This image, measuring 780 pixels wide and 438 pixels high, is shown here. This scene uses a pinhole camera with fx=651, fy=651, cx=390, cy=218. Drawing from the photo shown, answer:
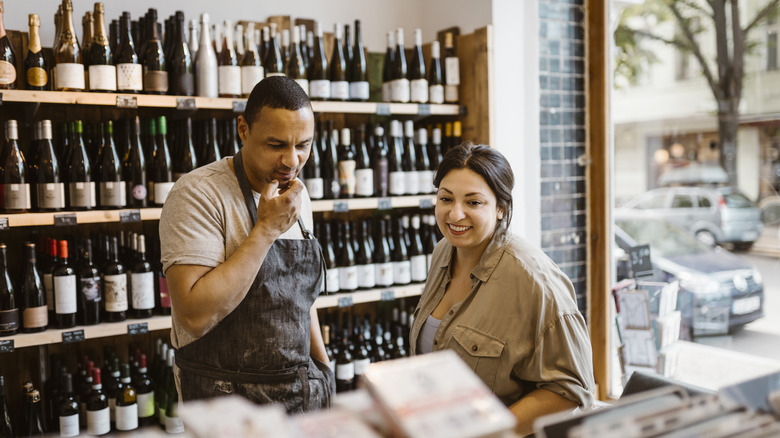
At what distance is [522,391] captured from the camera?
1.76m

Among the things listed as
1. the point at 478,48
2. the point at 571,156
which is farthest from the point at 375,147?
the point at 571,156

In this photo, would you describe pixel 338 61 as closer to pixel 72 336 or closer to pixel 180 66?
pixel 180 66

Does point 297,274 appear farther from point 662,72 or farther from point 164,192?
point 662,72

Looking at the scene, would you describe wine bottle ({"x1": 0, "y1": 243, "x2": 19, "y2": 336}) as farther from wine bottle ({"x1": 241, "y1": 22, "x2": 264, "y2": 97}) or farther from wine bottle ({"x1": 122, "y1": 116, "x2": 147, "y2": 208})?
wine bottle ({"x1": 241, "y1": 22, "x2": 264, "y2": 97})

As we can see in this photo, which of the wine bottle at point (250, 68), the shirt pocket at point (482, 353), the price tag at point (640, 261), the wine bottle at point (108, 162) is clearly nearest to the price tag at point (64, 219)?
the wine bottle at point (108, 162)

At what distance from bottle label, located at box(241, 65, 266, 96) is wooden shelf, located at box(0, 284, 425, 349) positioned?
1.11 m

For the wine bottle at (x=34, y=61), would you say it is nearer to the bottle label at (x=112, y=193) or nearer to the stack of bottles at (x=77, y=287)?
the bottle label at (x=112, y=193)

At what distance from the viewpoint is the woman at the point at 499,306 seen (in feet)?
5.48

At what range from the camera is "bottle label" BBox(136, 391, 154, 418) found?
304cm

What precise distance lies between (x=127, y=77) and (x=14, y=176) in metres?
0.67

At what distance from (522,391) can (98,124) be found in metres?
2.38

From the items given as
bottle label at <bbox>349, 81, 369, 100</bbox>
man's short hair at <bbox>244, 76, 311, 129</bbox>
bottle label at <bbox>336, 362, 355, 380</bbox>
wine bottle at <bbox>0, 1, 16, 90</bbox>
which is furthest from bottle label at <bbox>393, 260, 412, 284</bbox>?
wine bottle at <bbox>0, 1, 16, 90</bbox>

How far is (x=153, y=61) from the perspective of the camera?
3.01m

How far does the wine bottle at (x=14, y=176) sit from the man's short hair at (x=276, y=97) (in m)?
1.48
